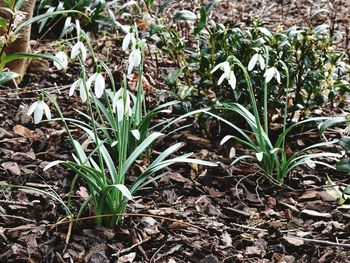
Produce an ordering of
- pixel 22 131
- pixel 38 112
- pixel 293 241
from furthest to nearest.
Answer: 1. pixel 22 131
2. pixel 293 241
3. pixel 38 112

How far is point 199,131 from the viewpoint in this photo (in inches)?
125

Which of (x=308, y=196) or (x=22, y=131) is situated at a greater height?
(x=22, y=131)

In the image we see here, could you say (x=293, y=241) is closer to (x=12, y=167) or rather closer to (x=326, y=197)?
(x=326, y=197)

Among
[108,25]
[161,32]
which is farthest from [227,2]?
[161,32]

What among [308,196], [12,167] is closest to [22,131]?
[12,167]

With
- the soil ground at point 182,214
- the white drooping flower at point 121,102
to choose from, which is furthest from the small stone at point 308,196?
the white drooping flower at point 121,102

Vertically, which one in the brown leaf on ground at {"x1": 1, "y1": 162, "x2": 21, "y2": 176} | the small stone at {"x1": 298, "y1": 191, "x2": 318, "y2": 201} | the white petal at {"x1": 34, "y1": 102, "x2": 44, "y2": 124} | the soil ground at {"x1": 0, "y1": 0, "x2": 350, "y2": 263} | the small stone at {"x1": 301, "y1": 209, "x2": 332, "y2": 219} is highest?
the white petal at {"x1": 34, "y1": 102, "x2": 44, "y2": 124}

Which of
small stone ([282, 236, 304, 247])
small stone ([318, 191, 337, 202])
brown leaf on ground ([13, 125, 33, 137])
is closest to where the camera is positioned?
small stone ([282, 236, 304, 247])

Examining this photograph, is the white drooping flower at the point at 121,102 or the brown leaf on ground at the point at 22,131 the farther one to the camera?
the brown leaf on ground at the point at 22,131

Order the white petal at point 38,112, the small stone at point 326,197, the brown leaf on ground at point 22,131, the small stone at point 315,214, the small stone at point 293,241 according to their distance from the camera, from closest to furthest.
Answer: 1. the white petal at point 38,112
2. the small stone at point 293,241
3. the small stone at point 315,214
4. the small stone at point 326,197
5. the brown leaf on ground at point 22,131

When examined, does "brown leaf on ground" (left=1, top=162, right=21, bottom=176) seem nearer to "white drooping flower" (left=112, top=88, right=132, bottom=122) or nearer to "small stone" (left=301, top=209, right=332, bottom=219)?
"white drooping flower" (left=112, top=88, right=132, bottom=122)

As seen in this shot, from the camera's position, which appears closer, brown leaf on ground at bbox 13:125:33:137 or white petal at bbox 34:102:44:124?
white petal at bbox 34:102:44:124

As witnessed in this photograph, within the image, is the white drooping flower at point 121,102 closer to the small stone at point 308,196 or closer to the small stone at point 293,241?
the small stone at point 293,241

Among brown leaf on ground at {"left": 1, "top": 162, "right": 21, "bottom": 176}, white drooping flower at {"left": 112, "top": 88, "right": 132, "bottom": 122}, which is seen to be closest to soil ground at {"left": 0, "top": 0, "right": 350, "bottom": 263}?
brown leaf on ground at {"left": 1, "top": 162, "right": 21, "bottom": 176}
